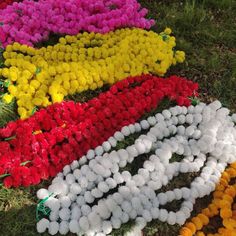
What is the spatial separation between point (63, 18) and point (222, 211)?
2026 mm

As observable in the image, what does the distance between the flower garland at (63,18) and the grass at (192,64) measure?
15cm

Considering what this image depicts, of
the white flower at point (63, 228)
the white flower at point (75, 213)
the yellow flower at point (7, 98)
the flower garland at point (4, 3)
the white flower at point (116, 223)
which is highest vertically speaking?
the flower garland at point (4, 3)

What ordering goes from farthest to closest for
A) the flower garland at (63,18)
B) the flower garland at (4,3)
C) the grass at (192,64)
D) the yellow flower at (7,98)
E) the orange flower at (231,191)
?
the flower garland at (4,3) < the flower garland at (63,18) < the yellow flower at (7,98) < the orange flower at (231,191) < the grass at (192,64)

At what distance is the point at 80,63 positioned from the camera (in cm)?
332

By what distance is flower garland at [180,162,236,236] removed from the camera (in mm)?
2566

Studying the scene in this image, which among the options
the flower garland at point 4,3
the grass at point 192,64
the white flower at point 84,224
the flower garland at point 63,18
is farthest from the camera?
the flower garland at point 4,3

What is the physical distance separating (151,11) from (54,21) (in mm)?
935

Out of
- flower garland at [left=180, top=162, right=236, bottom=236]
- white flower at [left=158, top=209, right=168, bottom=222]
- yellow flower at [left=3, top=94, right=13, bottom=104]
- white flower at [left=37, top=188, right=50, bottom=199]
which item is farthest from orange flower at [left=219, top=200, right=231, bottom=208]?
yellow flower at [left=3, top=94, right=13, bottom=104]

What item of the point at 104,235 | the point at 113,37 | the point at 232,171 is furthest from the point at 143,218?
the point at 113,37

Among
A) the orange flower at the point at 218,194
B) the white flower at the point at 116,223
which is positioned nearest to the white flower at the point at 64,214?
the white flower at the point at 116,223

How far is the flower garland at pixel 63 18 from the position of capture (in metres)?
3.60

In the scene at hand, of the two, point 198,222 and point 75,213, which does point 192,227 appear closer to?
point 198,222

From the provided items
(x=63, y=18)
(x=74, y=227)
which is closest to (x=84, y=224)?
(x=74, y=227)

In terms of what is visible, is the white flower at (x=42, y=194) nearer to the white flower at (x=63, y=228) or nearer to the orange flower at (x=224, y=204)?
the white flower at (x=63, y=228)
